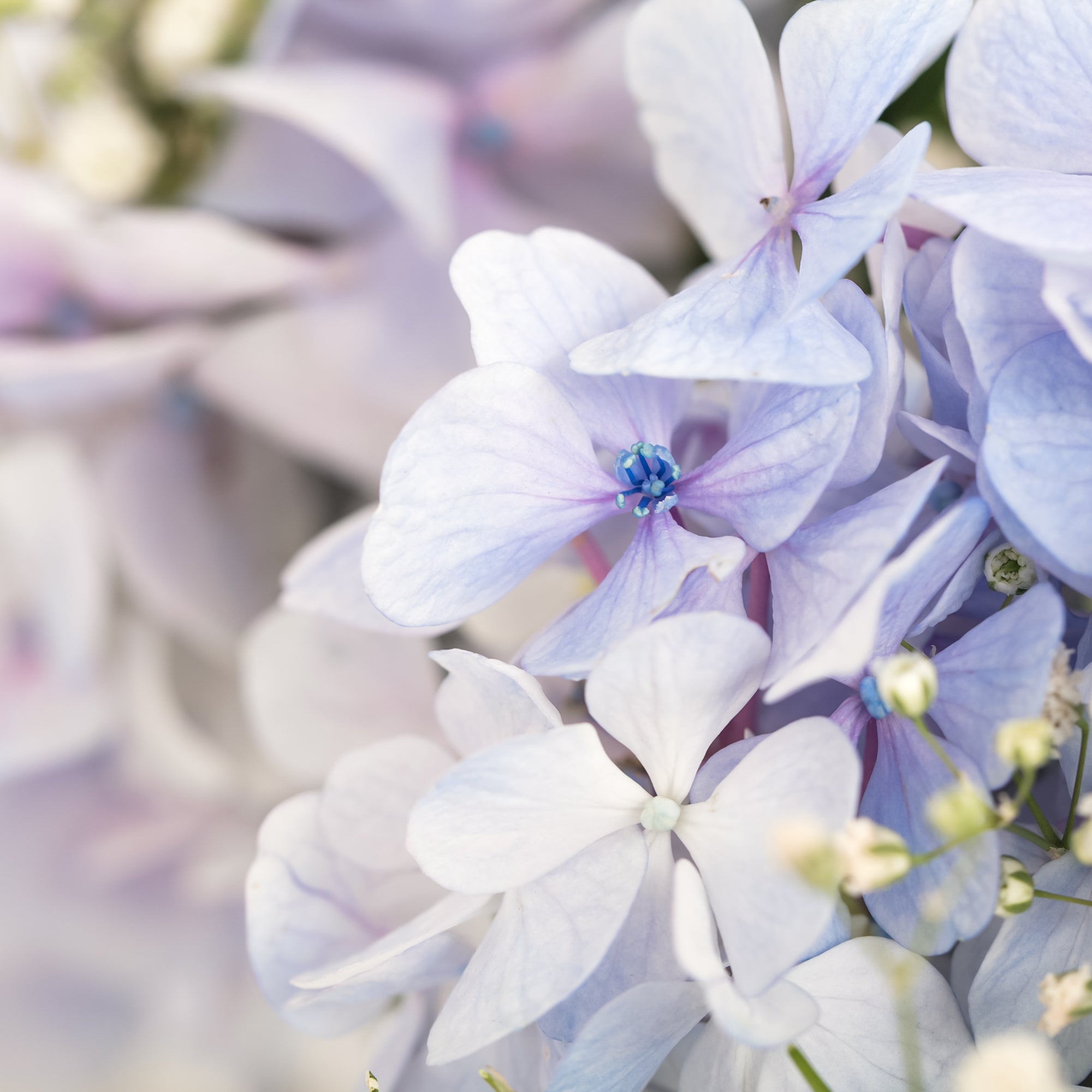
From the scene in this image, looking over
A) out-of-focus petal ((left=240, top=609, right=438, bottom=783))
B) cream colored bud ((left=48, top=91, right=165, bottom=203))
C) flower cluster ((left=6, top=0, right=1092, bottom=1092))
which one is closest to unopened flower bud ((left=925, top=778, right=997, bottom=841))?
flower cluster ((left=6, top=0, right=1092, bottom=1092))

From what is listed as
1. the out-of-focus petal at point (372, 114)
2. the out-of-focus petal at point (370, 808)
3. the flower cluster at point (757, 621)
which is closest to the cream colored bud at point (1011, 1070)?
the flower cluster at point (757, 621)

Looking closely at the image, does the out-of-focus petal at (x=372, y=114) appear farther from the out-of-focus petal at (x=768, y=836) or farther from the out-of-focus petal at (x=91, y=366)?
the out-of-focus petal at (x=768, y=836)

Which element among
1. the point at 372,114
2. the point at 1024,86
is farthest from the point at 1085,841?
the point at 372,114

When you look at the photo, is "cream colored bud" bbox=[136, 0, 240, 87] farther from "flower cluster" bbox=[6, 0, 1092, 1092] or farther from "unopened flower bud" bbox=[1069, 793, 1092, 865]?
"unopened flower bud" bbox=[1069, 793, 1092, 865]

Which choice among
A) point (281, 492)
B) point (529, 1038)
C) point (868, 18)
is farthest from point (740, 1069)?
point (281, 492)

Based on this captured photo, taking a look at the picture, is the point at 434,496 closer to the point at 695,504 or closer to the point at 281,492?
the point at 695,504

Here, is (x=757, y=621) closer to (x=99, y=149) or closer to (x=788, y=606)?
(x=788, y=606)
